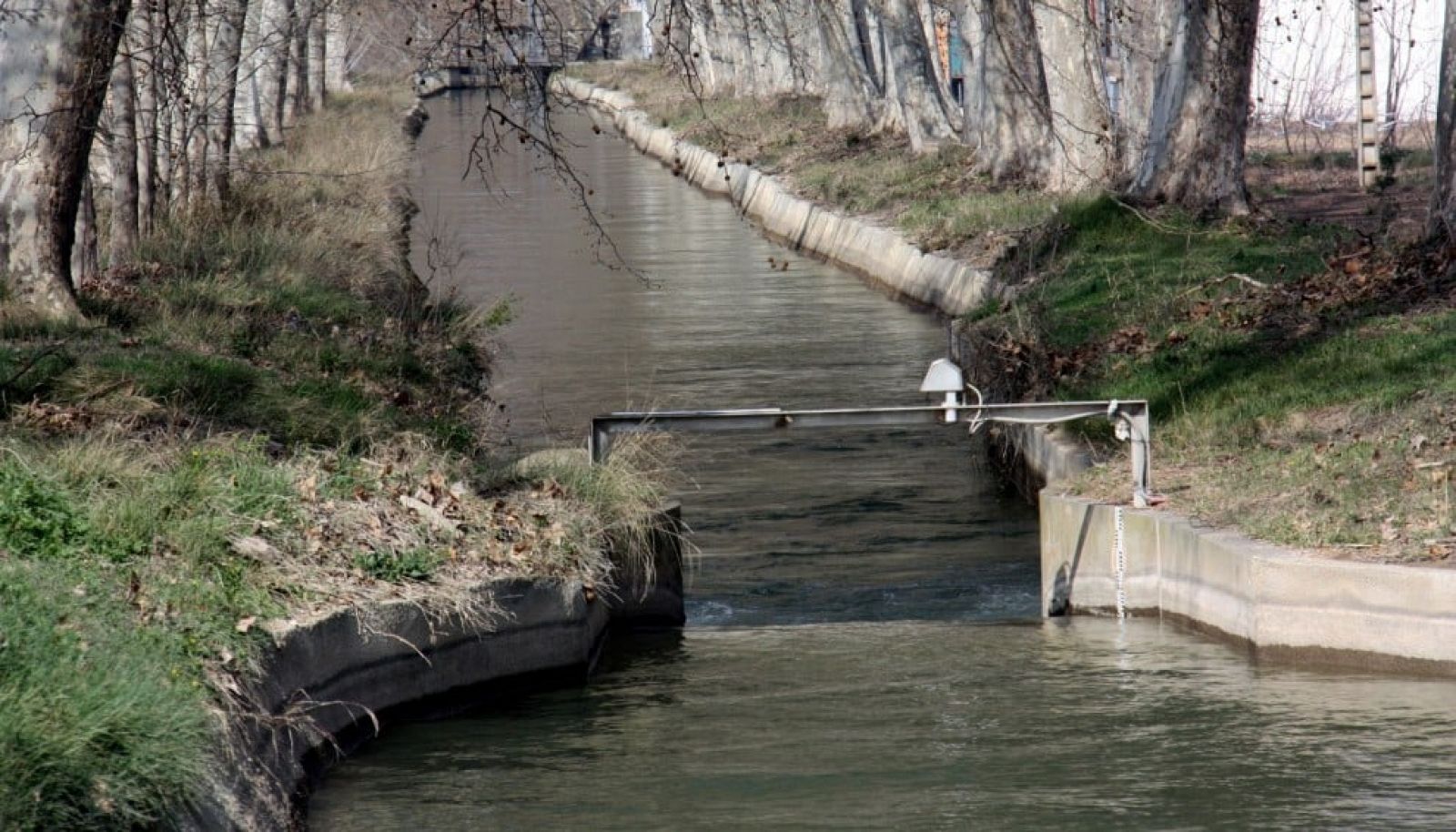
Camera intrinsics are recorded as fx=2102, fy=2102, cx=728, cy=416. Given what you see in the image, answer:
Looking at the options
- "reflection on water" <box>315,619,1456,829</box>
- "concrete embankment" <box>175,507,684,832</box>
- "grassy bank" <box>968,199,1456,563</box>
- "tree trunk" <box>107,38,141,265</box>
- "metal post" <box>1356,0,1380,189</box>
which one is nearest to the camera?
"concrete embankment" <box>175,507,684,832</box>

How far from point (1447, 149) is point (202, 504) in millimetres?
11406

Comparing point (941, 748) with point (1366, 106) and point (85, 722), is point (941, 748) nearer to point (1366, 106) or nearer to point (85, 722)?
point (85, 722)

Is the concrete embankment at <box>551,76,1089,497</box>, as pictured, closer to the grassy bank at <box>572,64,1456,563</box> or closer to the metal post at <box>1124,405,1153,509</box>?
the grassy bank at <box>572,64,1456,563</box>

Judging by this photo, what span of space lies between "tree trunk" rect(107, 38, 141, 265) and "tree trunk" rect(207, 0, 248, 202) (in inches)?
84.4

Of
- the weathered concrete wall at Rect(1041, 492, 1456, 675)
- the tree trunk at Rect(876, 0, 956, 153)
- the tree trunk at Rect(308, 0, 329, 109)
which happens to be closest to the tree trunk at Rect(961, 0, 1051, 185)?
the tree trunk at Rect(876, 0, 956, 153)

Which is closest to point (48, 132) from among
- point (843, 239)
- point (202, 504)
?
point (202, 504)

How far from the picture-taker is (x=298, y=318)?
57.3ft

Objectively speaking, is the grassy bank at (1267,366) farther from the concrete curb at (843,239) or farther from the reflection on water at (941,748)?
the concrete curb at (843,239)

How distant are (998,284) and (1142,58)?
9899 millimetres

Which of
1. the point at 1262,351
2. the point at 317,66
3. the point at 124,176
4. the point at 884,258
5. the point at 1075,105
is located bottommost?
the point at 1262,351

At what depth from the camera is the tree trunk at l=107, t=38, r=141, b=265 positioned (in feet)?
64.8

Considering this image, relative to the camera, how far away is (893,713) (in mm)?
10117

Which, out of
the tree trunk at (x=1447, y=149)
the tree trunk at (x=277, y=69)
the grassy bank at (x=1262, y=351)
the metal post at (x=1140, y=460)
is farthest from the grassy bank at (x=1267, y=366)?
the tree trunk at (x=277, y=69)

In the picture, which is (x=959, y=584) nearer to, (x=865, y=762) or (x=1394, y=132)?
(x=865, y=762)
